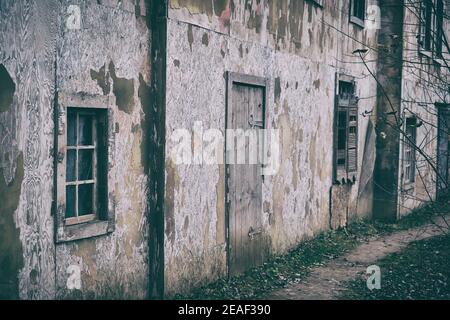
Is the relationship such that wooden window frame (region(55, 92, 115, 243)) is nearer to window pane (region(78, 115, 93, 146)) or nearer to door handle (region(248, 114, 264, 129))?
window pane (region(78, 115, 93, 146))

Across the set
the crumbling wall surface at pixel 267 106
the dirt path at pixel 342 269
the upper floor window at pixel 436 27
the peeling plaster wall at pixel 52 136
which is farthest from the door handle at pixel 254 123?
the upper floor window at pixel 436 27

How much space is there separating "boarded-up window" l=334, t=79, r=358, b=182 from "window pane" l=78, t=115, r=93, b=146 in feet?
19.4

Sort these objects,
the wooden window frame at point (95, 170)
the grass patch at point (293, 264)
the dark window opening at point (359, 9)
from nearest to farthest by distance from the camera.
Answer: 1. the wooden window frame at point (95, 170)
2. the grass patch at point (293, 264)
3. the dark window opening at point (359, 9)

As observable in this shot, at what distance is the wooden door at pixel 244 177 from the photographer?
22.6ft

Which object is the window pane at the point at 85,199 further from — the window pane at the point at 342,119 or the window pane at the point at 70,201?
the window pane at the point at 342,119

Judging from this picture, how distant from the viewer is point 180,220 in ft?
19.5

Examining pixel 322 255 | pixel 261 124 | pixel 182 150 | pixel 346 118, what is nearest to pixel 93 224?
pixel 182 150

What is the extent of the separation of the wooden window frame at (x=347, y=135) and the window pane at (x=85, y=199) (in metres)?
5.86

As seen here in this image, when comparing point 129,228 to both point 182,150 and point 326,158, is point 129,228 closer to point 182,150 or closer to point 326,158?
point 182,150

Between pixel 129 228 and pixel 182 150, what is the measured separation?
40.6 inches

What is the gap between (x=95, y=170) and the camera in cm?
525

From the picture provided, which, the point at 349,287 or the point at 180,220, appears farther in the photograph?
the point at 349,287

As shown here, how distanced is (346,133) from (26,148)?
7204mm

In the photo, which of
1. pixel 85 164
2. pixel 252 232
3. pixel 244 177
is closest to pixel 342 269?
pixel 252 232
